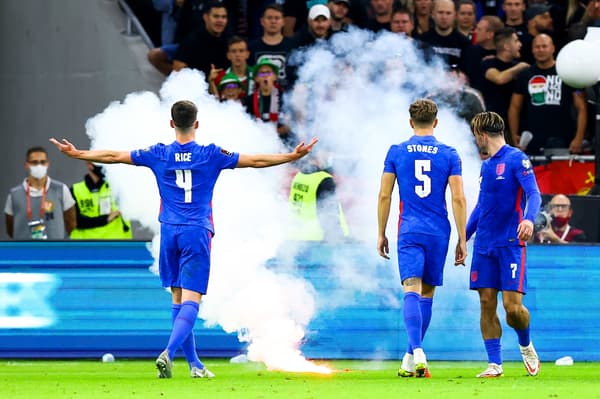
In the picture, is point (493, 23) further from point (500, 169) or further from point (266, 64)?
point (500, 169)

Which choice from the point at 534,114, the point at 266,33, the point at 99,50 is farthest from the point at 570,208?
the point at 99,50

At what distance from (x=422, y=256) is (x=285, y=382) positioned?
146cm

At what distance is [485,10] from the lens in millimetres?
19141

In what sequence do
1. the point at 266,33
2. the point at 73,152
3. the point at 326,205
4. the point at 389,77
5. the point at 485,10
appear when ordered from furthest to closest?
the point at 485,10 < the point at 266,33 < the point at 389,77 < the point at 326,205 < the point at 73,152

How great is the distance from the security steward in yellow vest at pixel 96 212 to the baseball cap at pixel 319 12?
319 cm

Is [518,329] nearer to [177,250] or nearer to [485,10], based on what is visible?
[177,250]

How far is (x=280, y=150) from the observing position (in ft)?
49.7

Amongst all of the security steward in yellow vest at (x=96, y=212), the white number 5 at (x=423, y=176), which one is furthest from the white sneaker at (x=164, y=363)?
the security steward in yellow vest at (x=96, y=212)

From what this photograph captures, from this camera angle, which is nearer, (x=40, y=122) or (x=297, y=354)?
(x=297, y=354)

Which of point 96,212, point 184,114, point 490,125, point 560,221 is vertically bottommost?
point 96,212

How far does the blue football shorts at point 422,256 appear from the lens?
11203 mm

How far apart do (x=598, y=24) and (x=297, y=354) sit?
6.31 metres

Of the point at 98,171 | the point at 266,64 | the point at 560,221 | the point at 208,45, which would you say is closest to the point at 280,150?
the point at 266,64

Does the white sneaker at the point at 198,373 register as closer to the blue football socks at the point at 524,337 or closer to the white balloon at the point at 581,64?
the blue football socks at the point at 524,337
